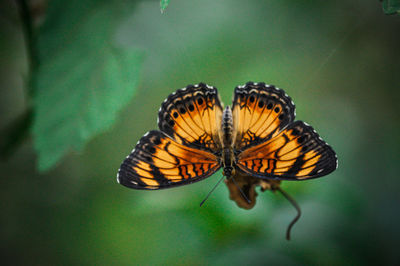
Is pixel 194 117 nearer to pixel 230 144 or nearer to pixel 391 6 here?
pixel 230 144

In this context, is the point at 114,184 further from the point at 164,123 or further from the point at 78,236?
the point at 164,123

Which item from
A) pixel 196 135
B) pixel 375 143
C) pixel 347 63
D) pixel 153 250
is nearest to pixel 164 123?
pixel 196 135

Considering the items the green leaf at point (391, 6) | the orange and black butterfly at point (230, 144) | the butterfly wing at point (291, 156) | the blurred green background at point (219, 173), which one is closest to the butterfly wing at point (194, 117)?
the orange and black butterfly at point (230, 144)

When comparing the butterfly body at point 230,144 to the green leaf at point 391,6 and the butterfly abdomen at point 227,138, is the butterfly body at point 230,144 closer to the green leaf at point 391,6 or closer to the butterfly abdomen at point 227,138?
the butterfly abdomen at point 227,138

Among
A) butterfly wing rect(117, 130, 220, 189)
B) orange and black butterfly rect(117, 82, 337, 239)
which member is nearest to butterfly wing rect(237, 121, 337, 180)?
orange and black butterfly rect(117, 82, 337, 239)

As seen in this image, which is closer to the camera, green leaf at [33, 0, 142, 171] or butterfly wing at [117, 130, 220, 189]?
butterfly wing at [117, 130, 220, 189]

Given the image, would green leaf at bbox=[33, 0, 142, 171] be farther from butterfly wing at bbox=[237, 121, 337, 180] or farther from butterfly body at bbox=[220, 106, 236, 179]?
butterfly wing at bbox=[237, 121, 337, 180]

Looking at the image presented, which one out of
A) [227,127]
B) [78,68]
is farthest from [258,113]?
[78,68]
